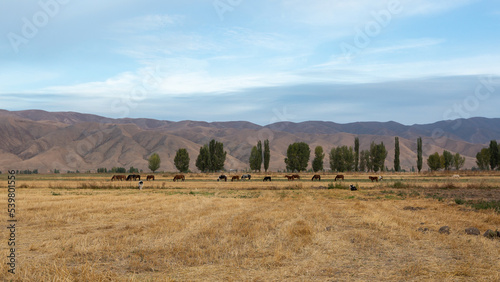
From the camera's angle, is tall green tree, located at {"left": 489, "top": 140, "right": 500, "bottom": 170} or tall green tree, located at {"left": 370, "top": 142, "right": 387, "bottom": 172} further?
tall green tree, located at {"left": 370, "top": 142, "right": 387, "bottom": 172}

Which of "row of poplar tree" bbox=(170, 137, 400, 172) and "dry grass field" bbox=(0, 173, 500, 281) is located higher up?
"row of poplar tree" bbox=(170, 137, 400, 172)

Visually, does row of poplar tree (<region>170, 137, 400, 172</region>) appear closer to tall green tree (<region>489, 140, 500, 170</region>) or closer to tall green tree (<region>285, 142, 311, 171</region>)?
tall green tree (<region>285, 142, 311, 171</region>)

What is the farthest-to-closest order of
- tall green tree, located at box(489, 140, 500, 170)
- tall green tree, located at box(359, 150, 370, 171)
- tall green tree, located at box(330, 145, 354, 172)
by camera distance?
tall green tree, located at box(359, 150, 370, 171) → tall green tree, located at box(330, 145, 354, 172) → tall green tree, located at box(489, 140, 500, 170)

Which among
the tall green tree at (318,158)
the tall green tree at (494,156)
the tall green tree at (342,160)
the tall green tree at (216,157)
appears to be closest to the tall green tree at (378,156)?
the tall green tree at (342,160)

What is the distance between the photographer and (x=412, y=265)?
32.8 ft

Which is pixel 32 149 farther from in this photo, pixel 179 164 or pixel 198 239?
pixel 198 239

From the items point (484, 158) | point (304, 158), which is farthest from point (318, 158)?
point (484, 158)

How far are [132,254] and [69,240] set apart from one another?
2.85m

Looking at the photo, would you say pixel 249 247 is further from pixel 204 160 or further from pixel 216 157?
pixel 204 160

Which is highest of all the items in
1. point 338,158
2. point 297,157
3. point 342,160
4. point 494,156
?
point 494,156

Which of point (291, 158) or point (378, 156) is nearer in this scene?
point (291, 158)

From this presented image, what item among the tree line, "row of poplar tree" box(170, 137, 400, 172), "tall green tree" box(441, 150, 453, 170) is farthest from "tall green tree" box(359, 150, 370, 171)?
"tall green tree" box(441, 150, 453, 170)

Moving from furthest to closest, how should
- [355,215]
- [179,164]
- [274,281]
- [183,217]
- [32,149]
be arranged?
[32,149]
[179,164]
[355,215]
[183,217]
[274,281]

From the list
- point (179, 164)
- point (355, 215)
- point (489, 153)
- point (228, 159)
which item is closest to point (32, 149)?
point (228, 159)
